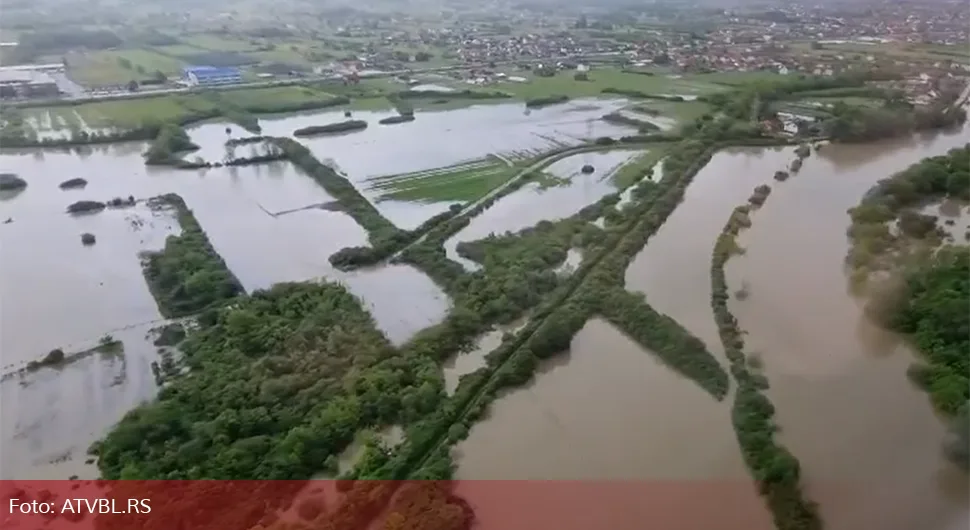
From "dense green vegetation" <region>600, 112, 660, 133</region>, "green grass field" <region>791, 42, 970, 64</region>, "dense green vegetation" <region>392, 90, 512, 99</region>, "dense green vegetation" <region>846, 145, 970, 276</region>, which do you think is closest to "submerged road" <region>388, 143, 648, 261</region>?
"dense green vegetation" <region>600, 112, 660, 133</region>

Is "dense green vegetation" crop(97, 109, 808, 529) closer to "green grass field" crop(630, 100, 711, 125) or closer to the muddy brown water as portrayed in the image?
the muddy brown water

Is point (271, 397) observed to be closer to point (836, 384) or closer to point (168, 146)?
point (836, 384)

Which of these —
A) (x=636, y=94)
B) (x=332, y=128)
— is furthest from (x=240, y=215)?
(x=636, y=94)

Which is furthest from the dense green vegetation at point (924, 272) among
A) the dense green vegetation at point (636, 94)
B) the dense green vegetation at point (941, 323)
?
the dense green vegetation at point (636, 94)

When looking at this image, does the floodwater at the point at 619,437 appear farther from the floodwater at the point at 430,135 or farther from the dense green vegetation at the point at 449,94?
the dense green vegetation at the point at 449,94

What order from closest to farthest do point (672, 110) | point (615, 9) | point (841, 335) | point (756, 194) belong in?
point (841, 335)
point (756, 194)
point (672, 110)
point (615, 9)

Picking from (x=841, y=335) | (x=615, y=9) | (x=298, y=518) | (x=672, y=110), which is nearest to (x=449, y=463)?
(x=298, y=518)

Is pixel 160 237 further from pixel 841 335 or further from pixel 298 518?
pixel 841 335
